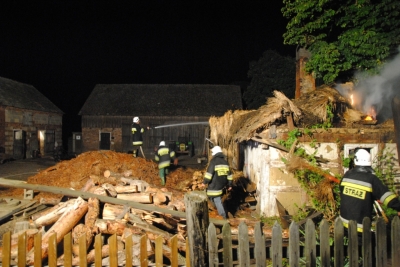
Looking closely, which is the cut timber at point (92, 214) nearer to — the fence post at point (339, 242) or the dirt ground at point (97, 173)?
the dirt ground at point (97, 173)

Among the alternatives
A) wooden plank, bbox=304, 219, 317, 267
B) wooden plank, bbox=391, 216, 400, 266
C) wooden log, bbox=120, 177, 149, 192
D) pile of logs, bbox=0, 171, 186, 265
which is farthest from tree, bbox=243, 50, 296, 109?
wooden plank, bbox=304, 219, 317, 267

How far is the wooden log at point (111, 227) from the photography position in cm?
566

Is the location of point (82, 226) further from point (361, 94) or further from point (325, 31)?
point (325, 31)

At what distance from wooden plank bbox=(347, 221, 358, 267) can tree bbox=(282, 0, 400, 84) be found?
369 inches

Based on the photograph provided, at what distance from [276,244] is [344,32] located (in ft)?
36.2

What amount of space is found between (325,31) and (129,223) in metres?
12.2

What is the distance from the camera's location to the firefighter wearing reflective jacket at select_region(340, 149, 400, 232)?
443cm

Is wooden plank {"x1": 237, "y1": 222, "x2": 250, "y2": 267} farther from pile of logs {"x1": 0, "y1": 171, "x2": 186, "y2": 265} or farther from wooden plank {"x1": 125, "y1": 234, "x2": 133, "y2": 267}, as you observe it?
pile of logs {"x1": 0, "y1": 171, "x2": 186, "y2": 265}

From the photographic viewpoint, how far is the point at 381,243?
12.5 ft

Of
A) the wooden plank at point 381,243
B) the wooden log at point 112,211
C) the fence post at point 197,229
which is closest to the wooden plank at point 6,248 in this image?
the wooden log at point 112,211

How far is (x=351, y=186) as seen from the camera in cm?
460

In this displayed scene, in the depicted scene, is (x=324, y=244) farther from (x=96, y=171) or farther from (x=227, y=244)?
(x=96, y=171)

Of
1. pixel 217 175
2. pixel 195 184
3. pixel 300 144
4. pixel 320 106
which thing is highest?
pixel 320 106

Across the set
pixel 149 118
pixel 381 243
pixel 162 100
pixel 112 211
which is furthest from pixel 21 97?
pixel 381 243
